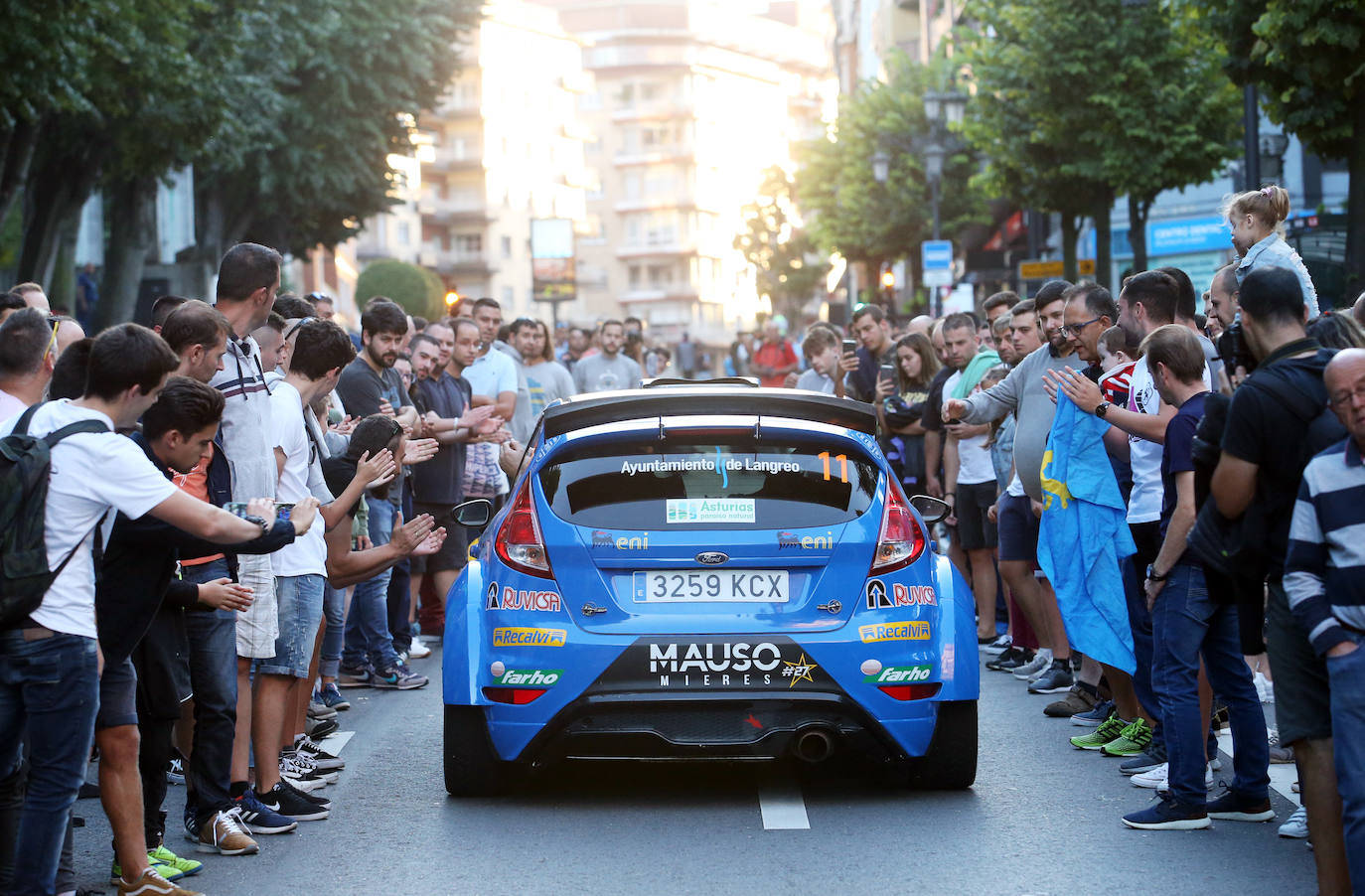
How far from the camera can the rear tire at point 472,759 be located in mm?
7320

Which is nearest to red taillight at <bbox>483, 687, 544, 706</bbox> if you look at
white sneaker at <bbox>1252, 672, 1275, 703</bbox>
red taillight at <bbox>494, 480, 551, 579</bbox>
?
red taillight at <bbox>494, 480, 551, 579</bbox>

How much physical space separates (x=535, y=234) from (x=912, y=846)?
50.7 meters

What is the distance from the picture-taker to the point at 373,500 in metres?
11.5

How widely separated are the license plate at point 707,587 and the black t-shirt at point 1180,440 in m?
1.45

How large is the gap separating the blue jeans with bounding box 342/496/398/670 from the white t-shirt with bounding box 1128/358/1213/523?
15.6ft

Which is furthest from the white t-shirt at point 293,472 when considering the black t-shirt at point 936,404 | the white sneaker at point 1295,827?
the black t-shirt at point 936,404

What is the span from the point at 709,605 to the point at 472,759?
3.78 feet

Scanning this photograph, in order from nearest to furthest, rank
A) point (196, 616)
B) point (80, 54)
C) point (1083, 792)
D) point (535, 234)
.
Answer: point (196, 616) → point (1083, 792) → point (80, 54) → point (535, 234)

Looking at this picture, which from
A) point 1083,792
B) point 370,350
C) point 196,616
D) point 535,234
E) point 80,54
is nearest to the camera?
point 196,616

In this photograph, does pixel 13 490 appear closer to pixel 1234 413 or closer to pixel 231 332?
pixel 231 332

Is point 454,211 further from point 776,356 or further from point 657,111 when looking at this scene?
point 776,356

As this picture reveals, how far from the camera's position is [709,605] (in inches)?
278

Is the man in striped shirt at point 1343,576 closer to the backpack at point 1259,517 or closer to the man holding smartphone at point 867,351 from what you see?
the backpack at point 1259,517

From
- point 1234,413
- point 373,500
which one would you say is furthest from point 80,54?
point 1234,413
